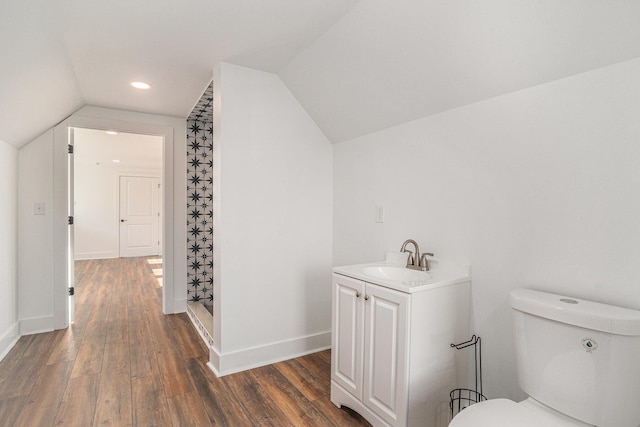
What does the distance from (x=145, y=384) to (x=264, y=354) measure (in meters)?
0.80

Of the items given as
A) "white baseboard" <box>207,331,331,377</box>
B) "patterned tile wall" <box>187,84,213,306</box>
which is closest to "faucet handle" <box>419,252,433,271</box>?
"white baseboard" <box>207,331,331,377</box>

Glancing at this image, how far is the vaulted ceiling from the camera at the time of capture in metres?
1.26

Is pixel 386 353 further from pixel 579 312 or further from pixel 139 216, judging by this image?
pixel 139 216

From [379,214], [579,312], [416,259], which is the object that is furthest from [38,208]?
[579,312]

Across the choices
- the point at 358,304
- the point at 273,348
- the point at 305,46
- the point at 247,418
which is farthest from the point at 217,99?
the point at 247,418

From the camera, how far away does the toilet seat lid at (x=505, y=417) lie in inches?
42.9

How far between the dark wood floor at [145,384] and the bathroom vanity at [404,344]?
0.29 metres

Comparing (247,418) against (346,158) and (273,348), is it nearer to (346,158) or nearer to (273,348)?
(273,348)

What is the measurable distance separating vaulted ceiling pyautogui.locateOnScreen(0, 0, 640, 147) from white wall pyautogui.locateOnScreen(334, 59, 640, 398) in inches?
4.9

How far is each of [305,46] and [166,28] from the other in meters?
0.83

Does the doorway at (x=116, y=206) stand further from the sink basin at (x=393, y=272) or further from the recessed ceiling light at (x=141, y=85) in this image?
the sink basin at (x=393, y=272)

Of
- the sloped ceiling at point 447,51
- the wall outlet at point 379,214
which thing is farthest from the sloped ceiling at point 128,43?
the wall outlet at point 379,214

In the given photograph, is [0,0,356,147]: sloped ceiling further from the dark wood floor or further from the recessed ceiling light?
the dark wood floor

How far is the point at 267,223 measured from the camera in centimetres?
247
